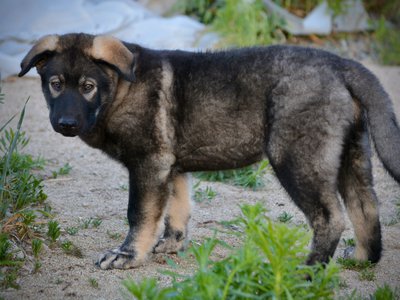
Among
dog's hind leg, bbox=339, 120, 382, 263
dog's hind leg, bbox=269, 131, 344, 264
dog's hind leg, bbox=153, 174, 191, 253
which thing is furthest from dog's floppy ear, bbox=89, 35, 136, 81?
dog's hind leg, bbox=339, 120, 382, 263

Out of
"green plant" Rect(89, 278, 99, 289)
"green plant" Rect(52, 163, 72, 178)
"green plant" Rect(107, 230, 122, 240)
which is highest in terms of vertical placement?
"green plant" Rect(89, 278, 99, 289)

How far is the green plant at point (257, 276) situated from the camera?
3.29 metres

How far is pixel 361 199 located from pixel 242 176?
209cm

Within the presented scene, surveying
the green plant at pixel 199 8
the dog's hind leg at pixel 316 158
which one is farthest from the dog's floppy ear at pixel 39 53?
the green plant at pixel 199 8

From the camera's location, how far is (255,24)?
9.68 metres

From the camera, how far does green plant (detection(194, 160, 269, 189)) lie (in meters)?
6.48

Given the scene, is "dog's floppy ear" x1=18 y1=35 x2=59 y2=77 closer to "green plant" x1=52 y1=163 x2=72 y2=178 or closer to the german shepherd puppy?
the german shepherd puppy

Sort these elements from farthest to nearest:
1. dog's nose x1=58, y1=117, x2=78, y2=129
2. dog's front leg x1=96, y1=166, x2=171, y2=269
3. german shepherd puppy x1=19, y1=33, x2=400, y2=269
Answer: dog's front leg x1=96, y1=166, x2=171, y2=269, dog's nose x1=58, y1=117, x2=78, y2=129, german shepherd puppy x1=19, y1=33, x2=400, y2=269

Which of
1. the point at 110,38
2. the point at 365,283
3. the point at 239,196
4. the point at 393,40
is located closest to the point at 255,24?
the point at 393,40

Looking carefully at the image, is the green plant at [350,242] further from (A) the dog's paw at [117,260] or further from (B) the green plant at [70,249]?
(B) the green plant at [70,249]

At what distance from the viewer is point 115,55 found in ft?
15.2

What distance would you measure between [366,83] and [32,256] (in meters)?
2.39

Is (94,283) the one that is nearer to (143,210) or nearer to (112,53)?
(143,210)

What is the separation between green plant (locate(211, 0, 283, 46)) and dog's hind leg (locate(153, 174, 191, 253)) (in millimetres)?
4731
